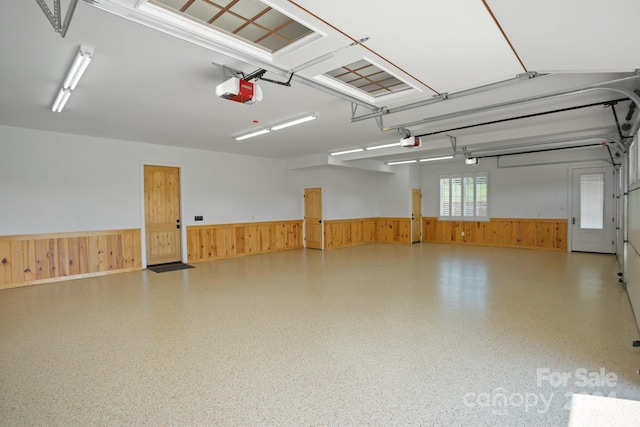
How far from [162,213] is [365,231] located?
642 centimetres

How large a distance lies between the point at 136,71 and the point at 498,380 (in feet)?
13.6

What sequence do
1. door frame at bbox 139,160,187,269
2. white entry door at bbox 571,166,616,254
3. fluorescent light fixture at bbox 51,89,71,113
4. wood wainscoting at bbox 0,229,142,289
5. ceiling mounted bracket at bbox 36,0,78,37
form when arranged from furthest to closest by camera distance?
white entry door at bbox 571,166,616,254 < door frame at bbox 139,160,187,269 < wood wainscoting at bbox 0,229,142,289 < fluorescent light fixture at bbox 51,89,71,113 < ceiling mounted bracket at bbox 36,0,78,37

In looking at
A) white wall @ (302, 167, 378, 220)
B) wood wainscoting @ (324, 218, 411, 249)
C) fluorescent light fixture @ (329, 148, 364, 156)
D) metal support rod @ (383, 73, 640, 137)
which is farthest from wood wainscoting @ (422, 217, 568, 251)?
metal support rod @ (383, 73, 640, 137)

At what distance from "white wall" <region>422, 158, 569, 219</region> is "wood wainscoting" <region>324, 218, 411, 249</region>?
7.81ft

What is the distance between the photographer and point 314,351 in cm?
305

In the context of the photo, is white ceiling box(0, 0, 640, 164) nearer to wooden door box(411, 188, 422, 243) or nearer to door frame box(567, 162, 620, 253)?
door frame box(567, 162, 620, 253)

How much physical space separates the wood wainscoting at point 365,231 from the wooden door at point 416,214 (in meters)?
0.21

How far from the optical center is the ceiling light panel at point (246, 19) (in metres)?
2.37

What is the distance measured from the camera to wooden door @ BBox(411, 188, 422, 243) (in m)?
11.1

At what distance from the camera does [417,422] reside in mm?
2064

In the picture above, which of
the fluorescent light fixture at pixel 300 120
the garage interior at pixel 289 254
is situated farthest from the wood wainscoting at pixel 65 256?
the fluorescent light fixture at pixel 300 120

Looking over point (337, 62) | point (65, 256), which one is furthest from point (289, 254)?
point (337, 62)

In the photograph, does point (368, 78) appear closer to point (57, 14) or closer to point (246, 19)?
point (246, 19)

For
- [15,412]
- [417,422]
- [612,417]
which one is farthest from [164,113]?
[612,417]
